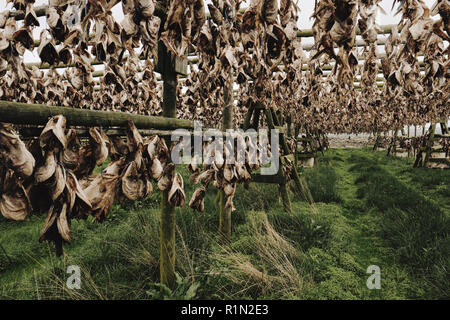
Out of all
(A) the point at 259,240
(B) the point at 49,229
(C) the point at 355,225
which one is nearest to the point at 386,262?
(C) the point at 355,225

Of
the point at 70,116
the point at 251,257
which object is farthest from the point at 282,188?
the point at 70,116

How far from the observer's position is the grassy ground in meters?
2.80

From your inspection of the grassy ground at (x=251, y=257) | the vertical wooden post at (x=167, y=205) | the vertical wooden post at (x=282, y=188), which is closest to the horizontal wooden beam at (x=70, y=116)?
the vertical wooden post at (x=167, y=205)

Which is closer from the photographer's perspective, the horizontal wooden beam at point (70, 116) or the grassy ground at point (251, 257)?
the horizontal wooden beam at point (70, 116)

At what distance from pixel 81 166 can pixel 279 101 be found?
8.78ft

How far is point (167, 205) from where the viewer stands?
8.23 feet

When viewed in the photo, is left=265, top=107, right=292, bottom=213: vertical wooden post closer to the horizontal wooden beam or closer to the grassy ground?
the grassy ground

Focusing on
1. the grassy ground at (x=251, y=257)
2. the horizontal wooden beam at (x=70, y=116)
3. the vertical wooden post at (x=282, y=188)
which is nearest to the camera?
the horizontal wooden beam at (x=70, y=116)

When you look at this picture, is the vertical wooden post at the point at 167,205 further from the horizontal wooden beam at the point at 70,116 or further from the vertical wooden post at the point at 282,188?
the vertical wooden post at the point at 282,188

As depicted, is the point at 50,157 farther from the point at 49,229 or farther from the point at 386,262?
the point at 386,262

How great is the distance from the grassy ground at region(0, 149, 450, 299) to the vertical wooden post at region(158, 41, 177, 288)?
20 cm

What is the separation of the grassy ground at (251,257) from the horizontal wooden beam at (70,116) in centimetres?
166

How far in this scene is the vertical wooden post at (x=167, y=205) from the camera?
236 cm
